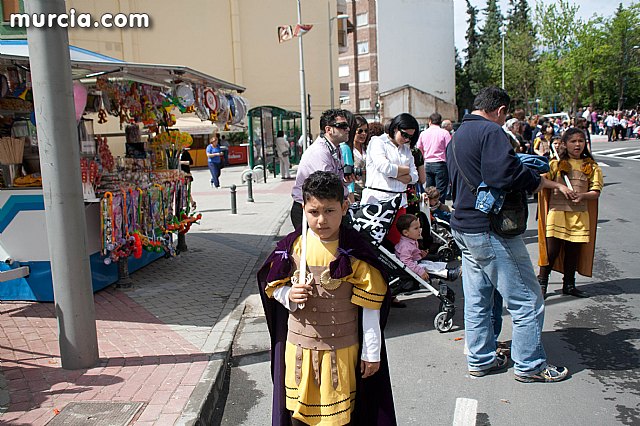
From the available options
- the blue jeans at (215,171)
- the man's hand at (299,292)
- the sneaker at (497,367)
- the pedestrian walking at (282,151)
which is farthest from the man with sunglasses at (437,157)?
the pedestrian walking at (282,151)

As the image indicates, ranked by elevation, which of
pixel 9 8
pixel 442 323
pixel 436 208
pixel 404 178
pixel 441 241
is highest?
pixel 9 8

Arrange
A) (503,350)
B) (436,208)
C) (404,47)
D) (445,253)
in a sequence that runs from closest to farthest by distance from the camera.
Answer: (503,350) < (445,253) < (436,208) < (404,47)

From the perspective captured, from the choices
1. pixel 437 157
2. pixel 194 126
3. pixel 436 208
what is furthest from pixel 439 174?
pixel 194 126

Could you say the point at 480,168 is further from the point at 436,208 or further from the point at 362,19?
the point at 362,19

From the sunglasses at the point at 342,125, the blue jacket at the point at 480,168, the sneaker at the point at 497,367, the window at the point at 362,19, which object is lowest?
the sneaker at the point at 497,367

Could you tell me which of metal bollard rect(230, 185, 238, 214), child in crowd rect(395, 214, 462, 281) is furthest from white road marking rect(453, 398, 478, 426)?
metal bollard rect(230, 185, 238, 214)

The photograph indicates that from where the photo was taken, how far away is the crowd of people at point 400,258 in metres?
2.98

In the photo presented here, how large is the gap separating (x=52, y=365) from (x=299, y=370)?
2.87 m

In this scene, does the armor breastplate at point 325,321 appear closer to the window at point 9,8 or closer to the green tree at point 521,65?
the window at point 9,8

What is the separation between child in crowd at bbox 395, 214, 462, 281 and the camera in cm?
591

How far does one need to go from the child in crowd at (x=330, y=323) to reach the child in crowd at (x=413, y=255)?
9.35 feet

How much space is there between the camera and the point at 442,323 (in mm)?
5734

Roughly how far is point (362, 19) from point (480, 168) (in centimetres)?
6014

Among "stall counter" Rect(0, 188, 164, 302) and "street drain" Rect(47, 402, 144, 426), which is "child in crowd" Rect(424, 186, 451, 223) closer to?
"stall counter" Rect(0, 188, 164, 302)
